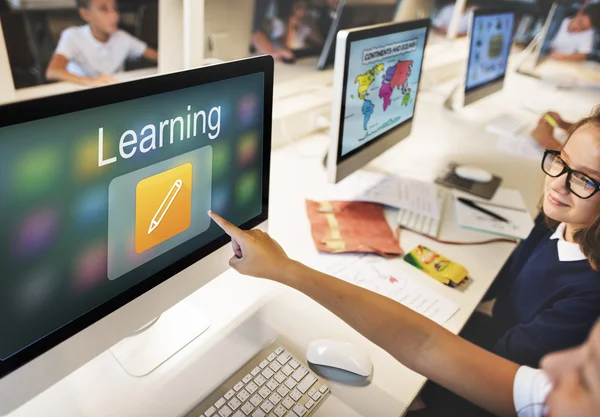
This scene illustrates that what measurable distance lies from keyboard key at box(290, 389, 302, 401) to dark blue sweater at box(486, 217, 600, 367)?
0.51 meters

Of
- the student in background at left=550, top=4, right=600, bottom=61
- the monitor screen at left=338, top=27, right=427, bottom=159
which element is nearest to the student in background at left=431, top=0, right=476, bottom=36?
the student in background at left=550, top=4, right=600, bottom=61

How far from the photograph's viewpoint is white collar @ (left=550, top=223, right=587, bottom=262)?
3.43 feet

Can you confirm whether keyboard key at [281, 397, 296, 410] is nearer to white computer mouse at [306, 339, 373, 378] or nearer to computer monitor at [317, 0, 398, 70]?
white computer mouse at [306, 339, 373, 378]

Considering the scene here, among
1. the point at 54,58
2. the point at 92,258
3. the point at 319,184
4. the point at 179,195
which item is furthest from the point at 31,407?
the point at 54,58

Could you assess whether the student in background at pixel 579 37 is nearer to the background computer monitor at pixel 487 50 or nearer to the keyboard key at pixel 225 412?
the background computer monitor at pixel 487 50

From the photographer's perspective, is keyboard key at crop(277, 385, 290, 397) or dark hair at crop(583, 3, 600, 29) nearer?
keyboard key at crop(277, 385, 290, 397)

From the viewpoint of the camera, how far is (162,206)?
0.72 metres

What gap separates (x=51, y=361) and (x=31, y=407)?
0.14m

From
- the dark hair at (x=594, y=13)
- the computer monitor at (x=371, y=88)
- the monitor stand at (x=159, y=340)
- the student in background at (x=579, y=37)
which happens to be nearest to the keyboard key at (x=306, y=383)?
the monitor stand at (x=159, y=340)

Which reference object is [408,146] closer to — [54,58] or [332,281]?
[332,281]

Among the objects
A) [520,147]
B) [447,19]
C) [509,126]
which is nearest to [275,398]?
[520,147]

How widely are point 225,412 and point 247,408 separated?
0.03 meters

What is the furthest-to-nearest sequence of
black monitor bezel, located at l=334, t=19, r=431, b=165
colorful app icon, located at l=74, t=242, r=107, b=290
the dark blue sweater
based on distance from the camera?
black monitor bezel, located at l=334, t=19, r=431, b=165
the dark blue sweater
colorful app icon, located at l=74, t=242, r=107, b=290

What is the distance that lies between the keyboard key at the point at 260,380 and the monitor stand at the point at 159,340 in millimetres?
159
